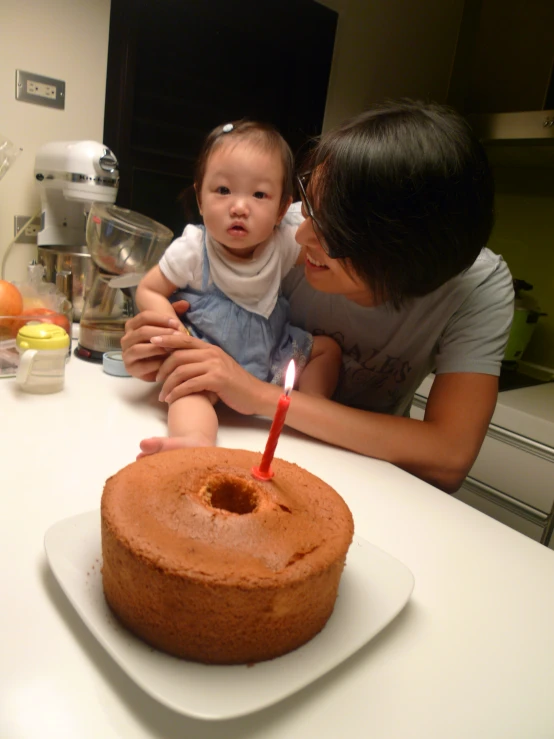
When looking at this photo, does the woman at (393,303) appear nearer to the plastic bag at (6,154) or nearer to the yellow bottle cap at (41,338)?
the yellow bottle cap at (41,338)

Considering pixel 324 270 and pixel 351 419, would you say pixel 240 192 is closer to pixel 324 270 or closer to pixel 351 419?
pixel 324 270

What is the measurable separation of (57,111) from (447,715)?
1872 millimetres

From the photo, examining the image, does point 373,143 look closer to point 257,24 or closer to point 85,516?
point 85,516

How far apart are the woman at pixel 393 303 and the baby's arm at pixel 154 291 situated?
0.48 ft

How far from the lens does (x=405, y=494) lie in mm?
811

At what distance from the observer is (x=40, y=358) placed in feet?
3.09

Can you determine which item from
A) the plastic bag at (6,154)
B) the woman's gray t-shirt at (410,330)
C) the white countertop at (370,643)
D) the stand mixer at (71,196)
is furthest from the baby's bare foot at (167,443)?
the plastic bag at (6,154)

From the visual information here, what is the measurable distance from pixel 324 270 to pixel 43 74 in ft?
4.10

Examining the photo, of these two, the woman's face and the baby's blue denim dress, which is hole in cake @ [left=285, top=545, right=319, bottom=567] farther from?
A: the baby's blue denim dress

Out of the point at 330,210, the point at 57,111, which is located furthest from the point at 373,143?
the point at 57,111

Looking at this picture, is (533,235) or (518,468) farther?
(533,235)

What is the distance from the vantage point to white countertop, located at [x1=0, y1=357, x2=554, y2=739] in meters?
0.40

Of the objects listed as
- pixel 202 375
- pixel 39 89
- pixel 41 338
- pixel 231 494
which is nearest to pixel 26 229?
pixel 39 89

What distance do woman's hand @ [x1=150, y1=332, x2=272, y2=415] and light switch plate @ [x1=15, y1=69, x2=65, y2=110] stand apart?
1.14m
